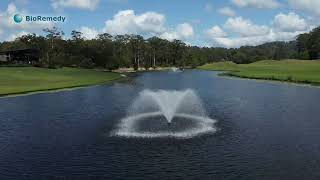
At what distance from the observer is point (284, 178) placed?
24266mm

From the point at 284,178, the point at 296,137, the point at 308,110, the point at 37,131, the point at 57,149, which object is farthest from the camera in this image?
the point at 308,110

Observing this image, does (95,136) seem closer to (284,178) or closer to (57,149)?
(57,149)

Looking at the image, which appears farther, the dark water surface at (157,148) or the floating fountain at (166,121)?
the floating fountain at (166,121)

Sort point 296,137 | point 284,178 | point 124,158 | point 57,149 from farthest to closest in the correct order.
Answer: point 296,137 → point 57,149 → point 124,158 → point 284,178

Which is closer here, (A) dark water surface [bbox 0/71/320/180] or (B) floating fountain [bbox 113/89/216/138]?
(A) dark water surface [bbox 0/71/320/180]

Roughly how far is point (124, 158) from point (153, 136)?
23.6 ft

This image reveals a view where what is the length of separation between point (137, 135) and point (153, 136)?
52.8 inches

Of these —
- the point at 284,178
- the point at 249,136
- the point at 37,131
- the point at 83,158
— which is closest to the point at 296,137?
Answer: the point at 249,136

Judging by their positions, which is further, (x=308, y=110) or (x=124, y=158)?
(x=308, y=110)

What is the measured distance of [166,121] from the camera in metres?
43.1

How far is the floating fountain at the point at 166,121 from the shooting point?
37250mm

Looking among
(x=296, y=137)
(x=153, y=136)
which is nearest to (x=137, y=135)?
(x=153, y=136)

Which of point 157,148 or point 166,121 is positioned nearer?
point 157,148

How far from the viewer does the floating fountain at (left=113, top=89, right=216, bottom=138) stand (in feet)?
122
